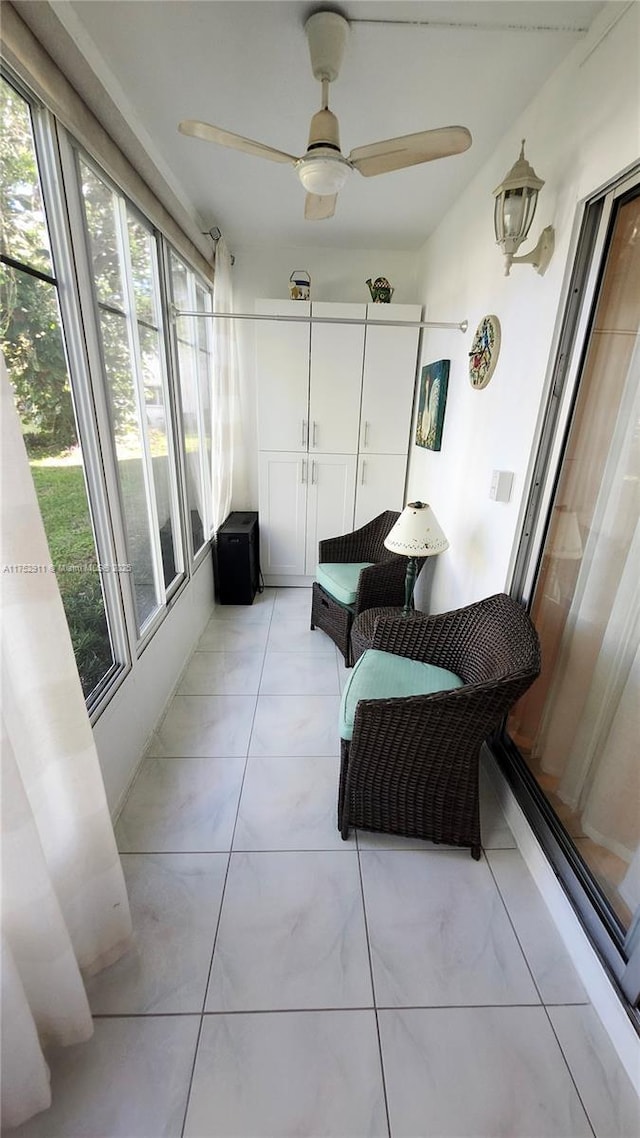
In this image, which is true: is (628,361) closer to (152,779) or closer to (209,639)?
(152,779)

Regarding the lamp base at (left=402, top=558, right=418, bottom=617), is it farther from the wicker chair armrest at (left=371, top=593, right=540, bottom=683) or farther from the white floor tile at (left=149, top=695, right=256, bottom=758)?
the white floor tile at (left=149, top=695, right=256, bottom=758)

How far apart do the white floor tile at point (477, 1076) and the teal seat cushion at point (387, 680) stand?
72 centimetres

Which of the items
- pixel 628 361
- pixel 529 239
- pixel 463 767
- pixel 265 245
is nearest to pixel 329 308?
pixel 265 245

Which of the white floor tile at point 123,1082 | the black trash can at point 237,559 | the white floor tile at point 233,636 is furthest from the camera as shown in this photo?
the black trash can at point 237,559

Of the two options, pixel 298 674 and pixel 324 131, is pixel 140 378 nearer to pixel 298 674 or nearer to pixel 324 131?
pixel 324 131

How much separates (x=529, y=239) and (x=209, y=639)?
2.54 meters

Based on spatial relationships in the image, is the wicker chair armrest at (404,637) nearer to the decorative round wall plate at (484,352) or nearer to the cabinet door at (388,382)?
the decorative round wall plate at (484,352)

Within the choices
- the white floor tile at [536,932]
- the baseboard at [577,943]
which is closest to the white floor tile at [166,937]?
the white floor tile at [536,932]

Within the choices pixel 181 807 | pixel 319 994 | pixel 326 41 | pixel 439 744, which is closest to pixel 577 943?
pixel 439 744

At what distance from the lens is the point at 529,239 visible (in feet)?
5.02

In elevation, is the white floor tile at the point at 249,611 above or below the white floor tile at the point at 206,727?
above

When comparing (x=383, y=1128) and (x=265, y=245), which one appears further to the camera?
(x=265, y=245)

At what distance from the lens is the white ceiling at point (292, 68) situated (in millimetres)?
1193

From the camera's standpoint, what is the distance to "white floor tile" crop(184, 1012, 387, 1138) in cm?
92
